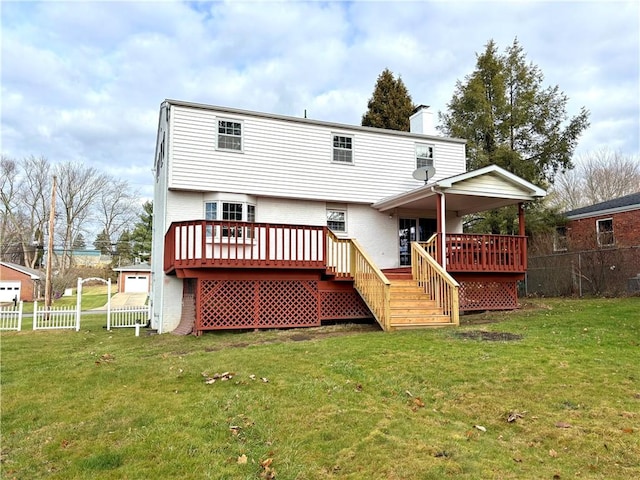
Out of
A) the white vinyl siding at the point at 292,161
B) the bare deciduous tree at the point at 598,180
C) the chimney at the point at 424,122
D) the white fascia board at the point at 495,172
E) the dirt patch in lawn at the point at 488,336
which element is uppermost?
the bare deciduous tree at the point at 598,180

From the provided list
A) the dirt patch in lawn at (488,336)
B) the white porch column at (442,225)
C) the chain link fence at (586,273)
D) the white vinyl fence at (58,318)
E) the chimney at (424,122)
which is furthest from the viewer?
the chimney at (424,122)

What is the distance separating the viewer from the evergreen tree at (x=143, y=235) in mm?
50531

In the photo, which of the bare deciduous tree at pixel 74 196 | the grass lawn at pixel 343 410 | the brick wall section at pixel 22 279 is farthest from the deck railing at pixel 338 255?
the bare deciduous tree at pixel 74 196

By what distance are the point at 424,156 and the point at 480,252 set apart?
4326 mm

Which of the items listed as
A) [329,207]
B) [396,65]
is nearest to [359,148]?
[329,207]

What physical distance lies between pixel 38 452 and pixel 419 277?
9.47m

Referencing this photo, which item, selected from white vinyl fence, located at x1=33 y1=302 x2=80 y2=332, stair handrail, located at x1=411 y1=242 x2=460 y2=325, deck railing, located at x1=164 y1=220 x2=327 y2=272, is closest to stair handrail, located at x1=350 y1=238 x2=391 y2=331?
deck railing, located at x1=164 y1=220 x2=327 y2=272

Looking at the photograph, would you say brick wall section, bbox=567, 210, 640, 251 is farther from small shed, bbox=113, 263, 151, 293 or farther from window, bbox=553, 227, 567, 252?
small shed, bbox=113, 263, 151, 293

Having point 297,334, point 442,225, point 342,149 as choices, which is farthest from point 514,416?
point 342,149

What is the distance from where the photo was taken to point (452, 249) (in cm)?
1285

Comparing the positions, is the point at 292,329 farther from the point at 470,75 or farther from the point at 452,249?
the point at 470,75

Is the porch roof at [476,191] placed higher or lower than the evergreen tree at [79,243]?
lower

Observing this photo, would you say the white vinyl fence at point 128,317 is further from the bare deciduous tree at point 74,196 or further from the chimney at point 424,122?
the bare deciduous tree at point 74,196

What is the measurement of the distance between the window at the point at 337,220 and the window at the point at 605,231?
1324cm
